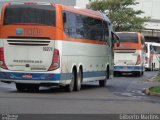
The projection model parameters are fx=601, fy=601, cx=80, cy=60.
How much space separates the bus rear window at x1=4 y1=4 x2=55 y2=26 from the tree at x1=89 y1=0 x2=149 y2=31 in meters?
49.6

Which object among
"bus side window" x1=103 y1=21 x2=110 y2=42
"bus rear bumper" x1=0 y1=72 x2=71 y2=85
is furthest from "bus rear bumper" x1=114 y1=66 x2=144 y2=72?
"bus rear bumper" x1=0 y1=72 x2=71 y2=85

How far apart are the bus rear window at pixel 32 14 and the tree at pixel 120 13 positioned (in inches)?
1954

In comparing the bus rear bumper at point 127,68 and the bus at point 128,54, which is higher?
the bus at point 128,54

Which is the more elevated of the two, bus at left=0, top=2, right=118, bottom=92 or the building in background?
the building in background

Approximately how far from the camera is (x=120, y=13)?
237ft

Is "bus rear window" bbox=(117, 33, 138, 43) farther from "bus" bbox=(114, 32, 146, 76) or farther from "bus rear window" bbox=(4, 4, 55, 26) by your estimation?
"bus rear window" bbox=(4, 4, 55, 26)

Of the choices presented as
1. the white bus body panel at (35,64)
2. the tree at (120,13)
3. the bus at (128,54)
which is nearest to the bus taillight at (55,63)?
the white bus body panel at (35,64)

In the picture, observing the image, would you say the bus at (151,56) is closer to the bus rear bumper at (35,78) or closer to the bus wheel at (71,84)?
the bus wheel at (71,84)

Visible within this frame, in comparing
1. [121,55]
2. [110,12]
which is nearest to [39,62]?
[121,55]

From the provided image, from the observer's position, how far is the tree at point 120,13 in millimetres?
72000

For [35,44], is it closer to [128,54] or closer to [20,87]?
[20,87]

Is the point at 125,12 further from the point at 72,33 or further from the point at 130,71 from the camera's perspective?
the point at 72,33

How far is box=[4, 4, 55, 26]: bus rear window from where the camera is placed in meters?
22.1

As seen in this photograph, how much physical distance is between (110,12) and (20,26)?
168 feet
